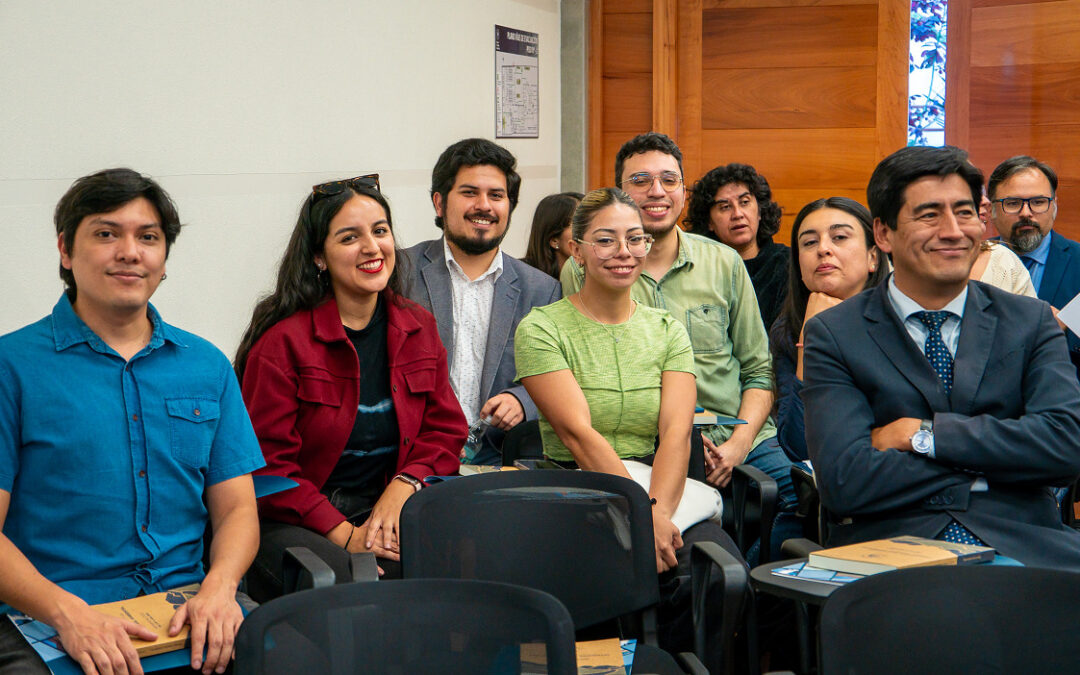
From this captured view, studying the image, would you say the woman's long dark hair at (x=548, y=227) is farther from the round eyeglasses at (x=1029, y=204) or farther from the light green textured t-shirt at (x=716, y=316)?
the round eyeglasses at (x=1029, y=204)

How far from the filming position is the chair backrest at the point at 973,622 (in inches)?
60.3

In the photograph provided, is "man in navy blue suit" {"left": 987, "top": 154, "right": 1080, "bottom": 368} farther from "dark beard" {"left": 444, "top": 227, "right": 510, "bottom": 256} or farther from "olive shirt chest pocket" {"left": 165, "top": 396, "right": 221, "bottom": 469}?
"olive shirt chest pocket" {"left": 165, "top": 396, "right": 221, "bottom": 469}

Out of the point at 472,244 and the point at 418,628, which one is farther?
the point at 472,244

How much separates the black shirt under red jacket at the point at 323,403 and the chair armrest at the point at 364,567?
1.20 feet

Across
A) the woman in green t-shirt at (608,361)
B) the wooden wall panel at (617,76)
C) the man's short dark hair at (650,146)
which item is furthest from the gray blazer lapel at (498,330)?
the wooden wall panel at (617,76)

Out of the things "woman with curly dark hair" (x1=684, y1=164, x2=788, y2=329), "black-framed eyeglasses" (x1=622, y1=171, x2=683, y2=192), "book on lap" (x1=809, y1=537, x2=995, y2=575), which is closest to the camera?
"book on lap" (x1=809, y1=537, x2=995, y2=575)

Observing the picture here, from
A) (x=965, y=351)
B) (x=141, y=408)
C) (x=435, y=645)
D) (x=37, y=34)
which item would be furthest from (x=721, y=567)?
(x=37, y=34)

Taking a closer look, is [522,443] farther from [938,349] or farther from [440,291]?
[938,349]

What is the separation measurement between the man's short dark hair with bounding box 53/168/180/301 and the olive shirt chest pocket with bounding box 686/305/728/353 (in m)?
2.00

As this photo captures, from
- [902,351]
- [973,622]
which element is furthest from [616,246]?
[973,622]

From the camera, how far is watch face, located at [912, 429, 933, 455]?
2.23m

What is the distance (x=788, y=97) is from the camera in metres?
6.35

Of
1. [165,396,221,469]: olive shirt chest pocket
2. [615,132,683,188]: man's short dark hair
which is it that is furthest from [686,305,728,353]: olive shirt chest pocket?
[165,396,221,469]: olive shirt chest pocket

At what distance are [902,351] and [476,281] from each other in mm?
1702
